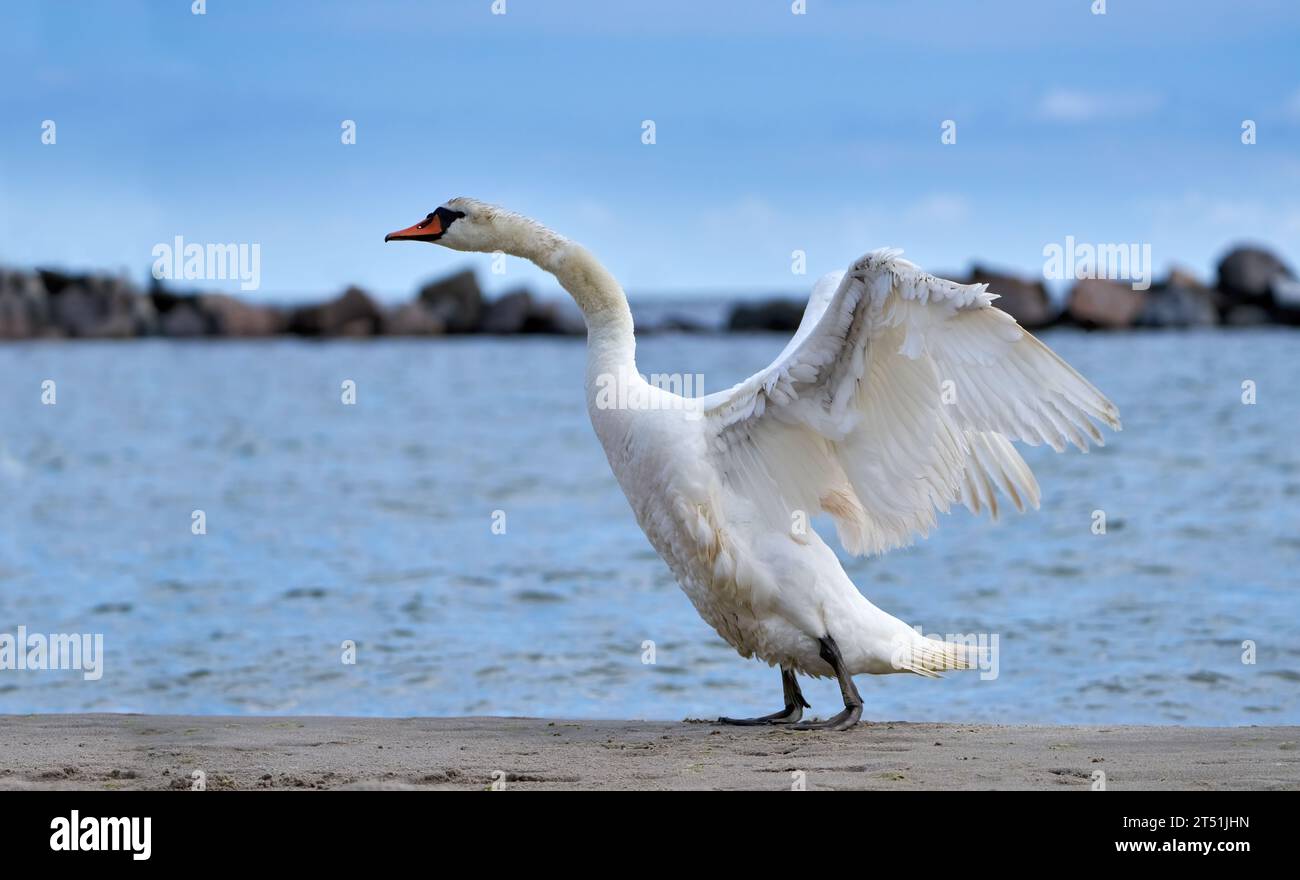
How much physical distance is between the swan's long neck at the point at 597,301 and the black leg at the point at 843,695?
1622mm

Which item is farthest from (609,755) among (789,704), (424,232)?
(424,232)

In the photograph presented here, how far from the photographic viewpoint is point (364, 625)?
505 inches

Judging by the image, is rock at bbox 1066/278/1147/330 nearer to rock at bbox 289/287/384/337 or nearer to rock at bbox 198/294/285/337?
rock at bbox 289/287/384/337

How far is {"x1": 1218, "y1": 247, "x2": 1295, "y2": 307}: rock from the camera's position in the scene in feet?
160

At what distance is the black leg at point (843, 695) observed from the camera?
25.1ft

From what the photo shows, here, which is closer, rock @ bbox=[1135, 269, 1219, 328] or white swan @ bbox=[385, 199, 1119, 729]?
white swan @ bbox=[385, 199, 1119, 729]

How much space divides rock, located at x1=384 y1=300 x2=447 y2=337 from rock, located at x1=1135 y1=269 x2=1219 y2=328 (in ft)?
74.0

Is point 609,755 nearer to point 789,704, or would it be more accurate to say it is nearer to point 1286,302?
point 789,704

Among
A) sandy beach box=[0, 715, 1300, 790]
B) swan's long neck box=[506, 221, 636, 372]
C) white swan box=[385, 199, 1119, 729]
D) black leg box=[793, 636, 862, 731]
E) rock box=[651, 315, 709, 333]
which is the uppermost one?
rock box=[651, 315, 709, 333]

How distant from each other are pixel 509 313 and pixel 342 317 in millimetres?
5471

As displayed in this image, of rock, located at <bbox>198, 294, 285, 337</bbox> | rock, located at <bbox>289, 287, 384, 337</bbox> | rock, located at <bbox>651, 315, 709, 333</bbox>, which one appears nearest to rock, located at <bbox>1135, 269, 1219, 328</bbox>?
rock, located at <bbox>651, 315, 709, 333</bbox>

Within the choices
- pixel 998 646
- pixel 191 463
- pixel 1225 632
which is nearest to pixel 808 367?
pixel 998 646

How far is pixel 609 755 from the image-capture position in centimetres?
702

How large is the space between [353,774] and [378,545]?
11.1 m
